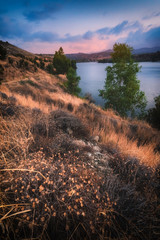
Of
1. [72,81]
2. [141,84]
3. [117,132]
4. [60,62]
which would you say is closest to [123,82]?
[117,132]

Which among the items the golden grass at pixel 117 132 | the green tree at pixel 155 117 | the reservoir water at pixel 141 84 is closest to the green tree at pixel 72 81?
the reservoir water at pixel 141 84

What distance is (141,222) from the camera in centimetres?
134

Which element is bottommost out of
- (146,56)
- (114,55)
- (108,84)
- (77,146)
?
(77,146)

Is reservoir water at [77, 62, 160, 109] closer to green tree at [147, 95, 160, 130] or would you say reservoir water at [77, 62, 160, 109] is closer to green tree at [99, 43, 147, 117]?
green tree at [99, 43, 147, 117]

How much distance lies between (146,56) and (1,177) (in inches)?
3808

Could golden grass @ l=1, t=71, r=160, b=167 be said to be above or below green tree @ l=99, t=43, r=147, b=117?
below

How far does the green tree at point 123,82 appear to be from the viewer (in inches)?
412

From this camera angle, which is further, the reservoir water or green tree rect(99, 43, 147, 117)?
the reservoir water

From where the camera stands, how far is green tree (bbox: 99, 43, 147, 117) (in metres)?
10.5

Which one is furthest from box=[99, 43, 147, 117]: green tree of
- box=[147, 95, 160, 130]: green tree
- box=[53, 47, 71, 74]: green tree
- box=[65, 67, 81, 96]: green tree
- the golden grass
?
box=[53, 47, 71, 74]: green tree

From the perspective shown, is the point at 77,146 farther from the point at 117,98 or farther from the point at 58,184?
the point at 117,98

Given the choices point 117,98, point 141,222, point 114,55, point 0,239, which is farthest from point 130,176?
point 114,55

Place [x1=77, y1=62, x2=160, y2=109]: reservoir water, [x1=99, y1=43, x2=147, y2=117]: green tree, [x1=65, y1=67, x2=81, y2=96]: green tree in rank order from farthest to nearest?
1. [x1=77, y1=62, x2=160, y2=109]: reservoir water
2. [x1=65, y1=67, x2=81, y2=96]: green tree
3. [x1=99, y1=43, x2=147, y2=117]: green tree

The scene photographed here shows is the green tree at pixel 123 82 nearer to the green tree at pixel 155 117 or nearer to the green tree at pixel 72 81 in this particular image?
the green tree at pixel 155 117
